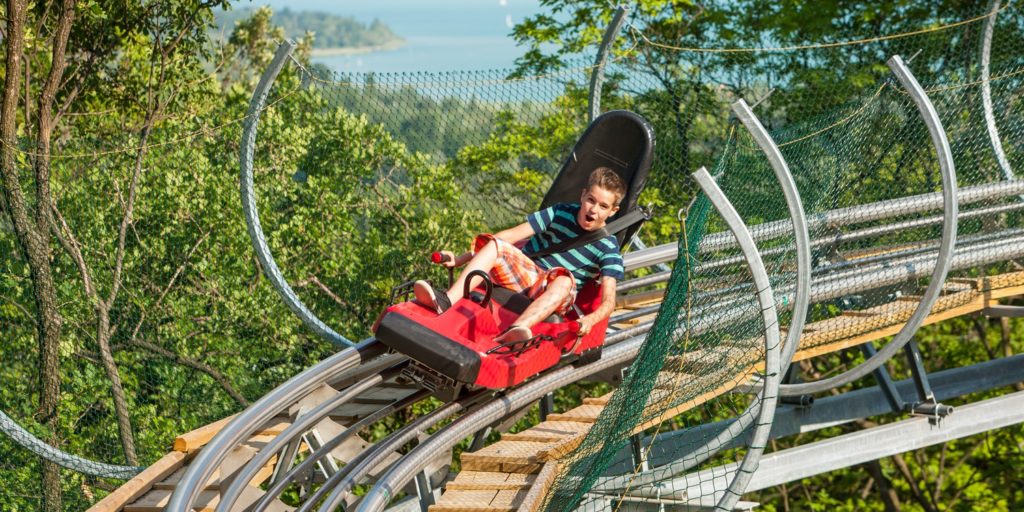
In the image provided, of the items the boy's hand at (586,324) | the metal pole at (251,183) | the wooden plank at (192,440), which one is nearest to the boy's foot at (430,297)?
the boy's hand at (586,324)

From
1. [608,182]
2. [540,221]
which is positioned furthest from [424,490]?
[608,182]

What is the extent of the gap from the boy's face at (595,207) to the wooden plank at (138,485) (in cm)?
208

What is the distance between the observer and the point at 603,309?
5.10m

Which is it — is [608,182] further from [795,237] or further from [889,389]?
[889,389]

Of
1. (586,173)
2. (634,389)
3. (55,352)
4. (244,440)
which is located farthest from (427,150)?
(634,389)

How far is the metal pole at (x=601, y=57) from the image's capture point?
7188mm

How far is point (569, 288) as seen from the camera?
5.04 meters

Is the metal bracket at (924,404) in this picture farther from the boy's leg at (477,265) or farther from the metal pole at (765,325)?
the metal pole at (765,325)

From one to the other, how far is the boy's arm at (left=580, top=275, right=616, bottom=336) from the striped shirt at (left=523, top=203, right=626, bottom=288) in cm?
6

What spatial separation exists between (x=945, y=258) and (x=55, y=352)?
4862 millimetres

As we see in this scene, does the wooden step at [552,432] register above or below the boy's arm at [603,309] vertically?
below

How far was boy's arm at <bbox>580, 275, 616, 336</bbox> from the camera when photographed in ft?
16.4

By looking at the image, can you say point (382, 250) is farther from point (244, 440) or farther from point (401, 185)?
point (244, 440)

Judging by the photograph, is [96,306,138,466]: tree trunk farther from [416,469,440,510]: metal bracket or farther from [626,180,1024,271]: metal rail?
[626,180,1024,271]: metal rail
